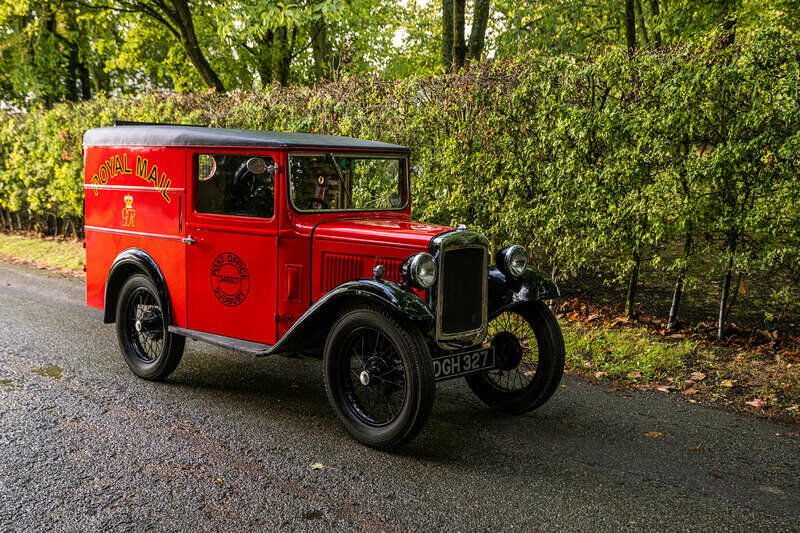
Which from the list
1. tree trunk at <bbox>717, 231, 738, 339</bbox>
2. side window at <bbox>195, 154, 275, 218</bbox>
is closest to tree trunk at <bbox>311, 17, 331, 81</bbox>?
side window at <bbox>195, 154, 275, 218</bbox>

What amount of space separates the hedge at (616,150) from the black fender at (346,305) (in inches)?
65.0

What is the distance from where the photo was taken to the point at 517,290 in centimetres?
452

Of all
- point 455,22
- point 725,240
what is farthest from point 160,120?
point 725,240

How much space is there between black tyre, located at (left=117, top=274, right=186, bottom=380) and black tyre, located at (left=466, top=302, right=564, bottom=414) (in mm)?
2408

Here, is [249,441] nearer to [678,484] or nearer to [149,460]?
[149,460]

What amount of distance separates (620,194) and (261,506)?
4.42 meters

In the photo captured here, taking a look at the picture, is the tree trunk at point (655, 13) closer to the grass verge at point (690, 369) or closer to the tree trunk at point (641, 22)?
the tree trunk at point (641, 22)

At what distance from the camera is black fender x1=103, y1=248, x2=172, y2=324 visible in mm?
5152

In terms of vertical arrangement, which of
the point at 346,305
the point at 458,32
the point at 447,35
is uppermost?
the point at 447,35

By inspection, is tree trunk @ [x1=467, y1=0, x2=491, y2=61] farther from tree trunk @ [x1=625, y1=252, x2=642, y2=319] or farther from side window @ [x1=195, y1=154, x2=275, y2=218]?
side window @ [x1=195, y1=154, x2=275, y2=218]

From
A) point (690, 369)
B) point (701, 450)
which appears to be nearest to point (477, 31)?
point (690, 369)

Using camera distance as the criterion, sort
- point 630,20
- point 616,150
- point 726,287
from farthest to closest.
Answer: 1. point 630,20
2. point 616,150
3. point 726,287

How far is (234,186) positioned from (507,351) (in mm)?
2282

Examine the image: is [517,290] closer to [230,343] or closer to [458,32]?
[230,343]
